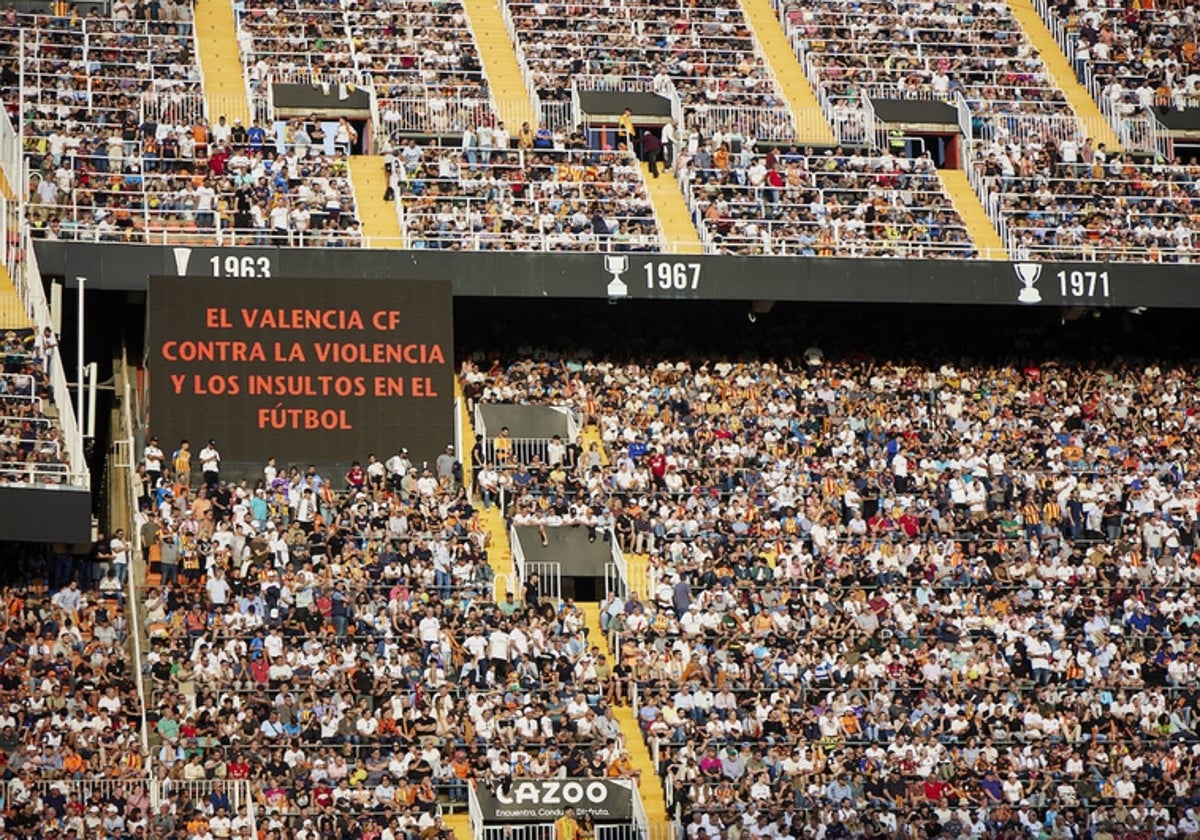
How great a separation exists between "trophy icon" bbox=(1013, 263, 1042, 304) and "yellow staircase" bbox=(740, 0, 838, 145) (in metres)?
4.81

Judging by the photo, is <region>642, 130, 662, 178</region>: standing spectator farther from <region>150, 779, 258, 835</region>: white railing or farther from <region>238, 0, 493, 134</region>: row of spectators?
<region>150, 779, 258, 835</region>: white railing

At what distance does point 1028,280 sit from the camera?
1649 inches

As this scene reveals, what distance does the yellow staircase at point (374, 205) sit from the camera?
1610 inches

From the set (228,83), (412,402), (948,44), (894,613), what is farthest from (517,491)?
(948,44)

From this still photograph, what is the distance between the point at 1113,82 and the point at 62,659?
2340 cm

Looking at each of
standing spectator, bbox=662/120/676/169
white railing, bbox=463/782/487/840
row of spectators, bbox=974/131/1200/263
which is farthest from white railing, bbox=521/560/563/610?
Result: row of spectators, bbox=974/131/1200/263

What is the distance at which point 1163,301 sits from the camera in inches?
1667

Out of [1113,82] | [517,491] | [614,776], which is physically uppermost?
[1113,82]

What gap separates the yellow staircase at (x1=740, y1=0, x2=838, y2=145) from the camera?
149 feet

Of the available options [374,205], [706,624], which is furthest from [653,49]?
[706,624]

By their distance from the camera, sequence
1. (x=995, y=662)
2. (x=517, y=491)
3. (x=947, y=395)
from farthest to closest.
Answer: (x=947, y=395) < (x=517, y=491) < (x=995, y=662)

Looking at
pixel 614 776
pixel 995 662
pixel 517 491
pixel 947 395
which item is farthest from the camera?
pixel 947 395

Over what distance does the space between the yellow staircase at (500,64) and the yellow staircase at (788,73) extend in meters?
4.48

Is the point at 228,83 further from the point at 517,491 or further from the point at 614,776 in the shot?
the point at 614,776
